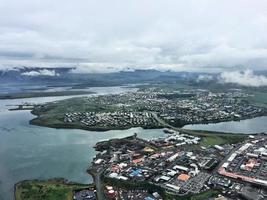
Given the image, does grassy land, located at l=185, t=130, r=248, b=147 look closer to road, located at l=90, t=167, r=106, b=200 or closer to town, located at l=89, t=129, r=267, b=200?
town, located at l=89, t=129, r=267, b=200

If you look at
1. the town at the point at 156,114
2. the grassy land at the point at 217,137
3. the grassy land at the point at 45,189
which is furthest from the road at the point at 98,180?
the town at the point at 156,114

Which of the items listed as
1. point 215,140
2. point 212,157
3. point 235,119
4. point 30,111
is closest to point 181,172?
point 212,157

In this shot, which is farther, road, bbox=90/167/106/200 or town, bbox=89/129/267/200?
town, bbox=89/129/267/200

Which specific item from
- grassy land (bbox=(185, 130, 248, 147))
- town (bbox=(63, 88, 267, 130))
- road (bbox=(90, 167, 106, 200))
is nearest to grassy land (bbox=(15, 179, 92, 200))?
road (bbox=(90, 167, 106, 200))

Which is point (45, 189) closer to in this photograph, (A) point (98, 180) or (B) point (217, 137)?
(A) point (98, 180)

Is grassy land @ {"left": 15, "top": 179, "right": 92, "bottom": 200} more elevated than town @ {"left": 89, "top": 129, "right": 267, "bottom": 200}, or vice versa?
town @ {"left": 89, "top": 129, "right": 267, "bottom": 200}
